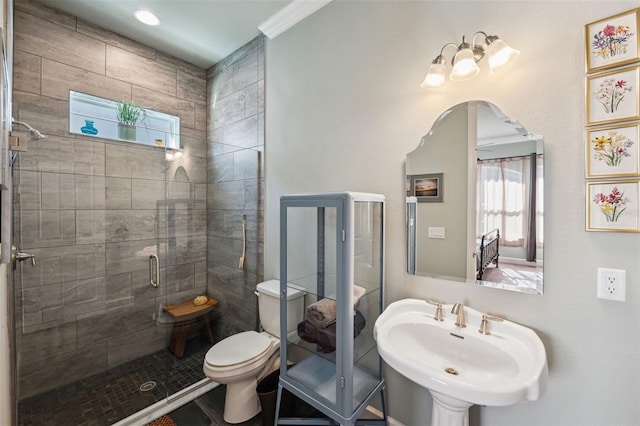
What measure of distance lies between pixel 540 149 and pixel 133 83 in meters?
3.08

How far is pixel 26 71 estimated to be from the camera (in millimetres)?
1923

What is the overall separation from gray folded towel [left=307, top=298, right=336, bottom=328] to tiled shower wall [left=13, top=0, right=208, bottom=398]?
115 centimetres

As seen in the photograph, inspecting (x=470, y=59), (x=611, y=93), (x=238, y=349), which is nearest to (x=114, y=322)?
(x=238, y=349)

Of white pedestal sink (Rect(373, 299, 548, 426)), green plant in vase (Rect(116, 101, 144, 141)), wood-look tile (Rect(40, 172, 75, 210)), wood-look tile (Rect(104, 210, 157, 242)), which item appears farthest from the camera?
green plant in vase (Rect(116, 101, 144, 141))

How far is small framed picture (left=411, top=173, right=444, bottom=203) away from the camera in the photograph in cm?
146

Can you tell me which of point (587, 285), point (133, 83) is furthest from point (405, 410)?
point (133, 83)

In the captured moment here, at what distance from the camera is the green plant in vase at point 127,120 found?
90.6 inches

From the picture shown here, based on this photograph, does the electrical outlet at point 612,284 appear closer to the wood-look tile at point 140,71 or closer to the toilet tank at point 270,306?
the toilet tank at point 270,306

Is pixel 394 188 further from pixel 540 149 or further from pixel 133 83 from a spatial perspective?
pixel 133 83

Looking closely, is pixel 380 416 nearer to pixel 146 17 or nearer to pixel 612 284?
pixel 612 284

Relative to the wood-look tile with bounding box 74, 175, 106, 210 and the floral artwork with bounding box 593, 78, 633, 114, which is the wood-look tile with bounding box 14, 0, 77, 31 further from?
the floral artwork with bounding box 593, 78, 633, 114

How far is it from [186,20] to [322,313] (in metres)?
2.52

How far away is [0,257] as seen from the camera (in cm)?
93

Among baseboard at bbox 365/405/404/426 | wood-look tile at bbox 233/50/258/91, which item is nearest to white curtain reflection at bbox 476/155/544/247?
baseboard at bbox 365/405/404/426
